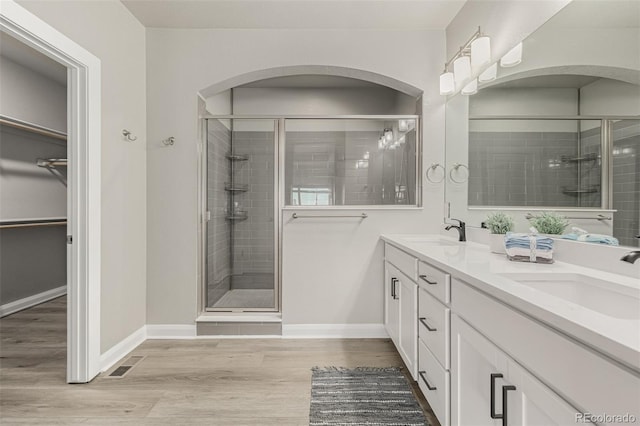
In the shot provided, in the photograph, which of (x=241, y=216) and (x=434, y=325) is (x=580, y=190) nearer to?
(x=434, y=325)

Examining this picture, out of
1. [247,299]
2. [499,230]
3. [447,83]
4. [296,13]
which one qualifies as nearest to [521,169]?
[499,230]

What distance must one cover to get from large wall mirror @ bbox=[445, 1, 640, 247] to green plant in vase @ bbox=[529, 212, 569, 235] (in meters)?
0.03

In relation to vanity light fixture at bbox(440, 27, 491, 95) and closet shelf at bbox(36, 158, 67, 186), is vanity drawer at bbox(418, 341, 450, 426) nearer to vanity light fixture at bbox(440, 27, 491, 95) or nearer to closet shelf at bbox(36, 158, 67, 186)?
vanity light fixture at bbox(440, 27, 491, 95)

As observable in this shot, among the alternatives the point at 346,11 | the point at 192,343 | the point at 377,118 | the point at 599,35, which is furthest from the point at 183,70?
the point at 599,35

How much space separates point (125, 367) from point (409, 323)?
191cm

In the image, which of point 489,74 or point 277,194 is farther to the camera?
point 277,194

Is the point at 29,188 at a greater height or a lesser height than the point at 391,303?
greater

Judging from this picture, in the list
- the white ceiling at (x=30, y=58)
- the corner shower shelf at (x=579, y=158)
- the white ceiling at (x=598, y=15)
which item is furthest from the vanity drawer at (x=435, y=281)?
the white ceiling at (x=30, y=58)

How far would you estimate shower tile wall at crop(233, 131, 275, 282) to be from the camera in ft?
9.89

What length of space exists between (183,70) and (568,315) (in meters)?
3.06

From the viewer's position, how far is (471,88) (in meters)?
2.43

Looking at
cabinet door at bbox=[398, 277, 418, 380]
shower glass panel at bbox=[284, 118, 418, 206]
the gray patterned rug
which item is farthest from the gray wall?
cabinet door at bbox=[398, 277, 418, 380]

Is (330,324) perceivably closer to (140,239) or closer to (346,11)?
(140,239)

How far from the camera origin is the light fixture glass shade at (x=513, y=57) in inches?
76.3
